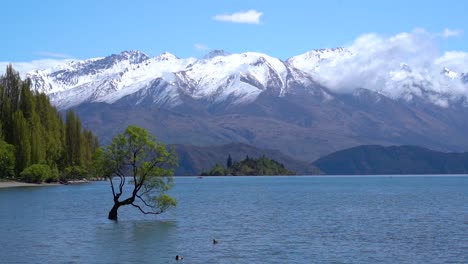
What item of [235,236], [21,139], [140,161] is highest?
[21,139]

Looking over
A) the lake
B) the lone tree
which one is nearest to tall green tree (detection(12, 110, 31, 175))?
the lake

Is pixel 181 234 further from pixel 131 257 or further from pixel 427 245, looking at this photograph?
pixel 427 245

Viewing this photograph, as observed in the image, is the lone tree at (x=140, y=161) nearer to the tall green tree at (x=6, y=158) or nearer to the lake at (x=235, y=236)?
the lake at (x=235, y=236)

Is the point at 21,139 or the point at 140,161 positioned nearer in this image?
the point at 140,161

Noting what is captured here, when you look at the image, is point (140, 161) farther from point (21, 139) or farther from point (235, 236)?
point (21, 139)

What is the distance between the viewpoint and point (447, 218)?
104 metres

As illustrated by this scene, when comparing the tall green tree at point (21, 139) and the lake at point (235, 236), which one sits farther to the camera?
the tall green tree at point (21, 139)

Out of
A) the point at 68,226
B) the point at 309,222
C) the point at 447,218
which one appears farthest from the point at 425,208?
the point at 68,226

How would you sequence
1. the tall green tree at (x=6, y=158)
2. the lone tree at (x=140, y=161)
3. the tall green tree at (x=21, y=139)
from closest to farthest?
1. the lone tree at (x=140, y=161)
2. the tall green tree at (x=6, y=158)
3. the tall green tree at (x=21, y=139)

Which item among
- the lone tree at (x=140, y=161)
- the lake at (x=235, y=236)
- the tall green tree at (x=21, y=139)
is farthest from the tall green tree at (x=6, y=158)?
the lone tree at (x=140, y=161)

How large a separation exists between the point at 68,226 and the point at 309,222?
97.4 feet

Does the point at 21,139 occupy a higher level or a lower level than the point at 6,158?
higher

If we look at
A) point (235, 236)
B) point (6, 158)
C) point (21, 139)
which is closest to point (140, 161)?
point (235, 236)

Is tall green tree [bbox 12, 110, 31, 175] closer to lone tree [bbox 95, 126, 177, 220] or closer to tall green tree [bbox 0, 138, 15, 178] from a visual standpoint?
tall green tree [bbox 0, 138, 15, 178]
